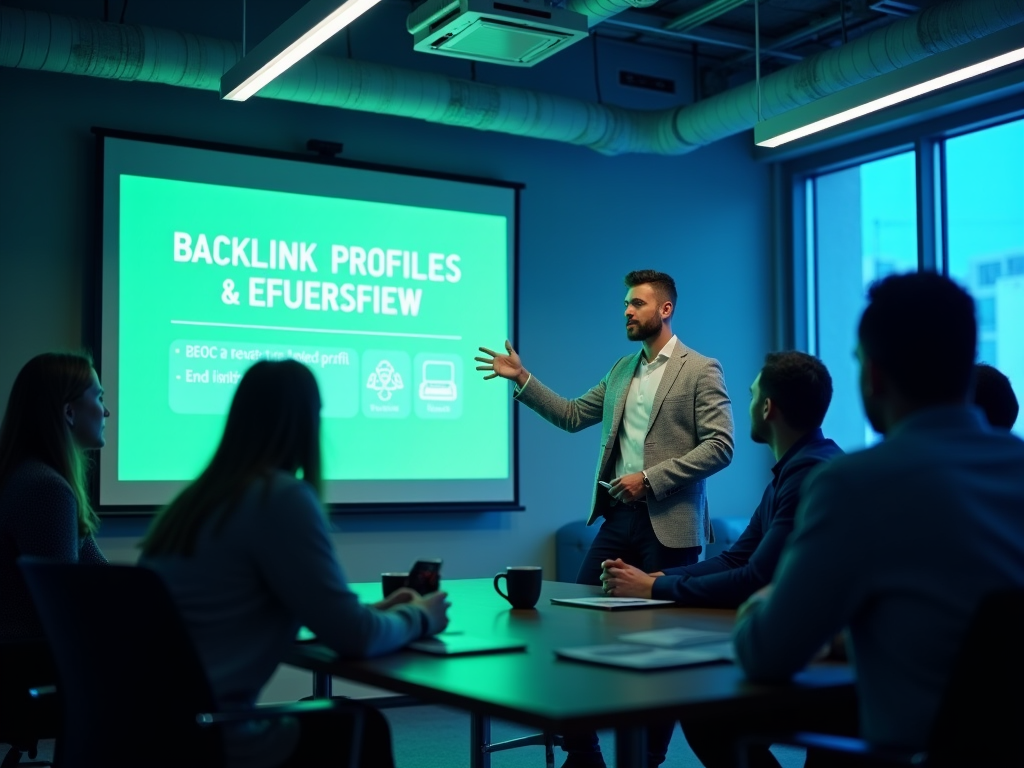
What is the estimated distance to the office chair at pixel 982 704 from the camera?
135 cm

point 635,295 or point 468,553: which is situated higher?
point 635,295

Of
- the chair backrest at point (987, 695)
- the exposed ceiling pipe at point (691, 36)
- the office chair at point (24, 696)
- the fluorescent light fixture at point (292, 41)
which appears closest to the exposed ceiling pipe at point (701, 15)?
the exposed ceiling pipe at point (691, 36)

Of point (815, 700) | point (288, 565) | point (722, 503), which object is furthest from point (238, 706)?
point (722, 503)

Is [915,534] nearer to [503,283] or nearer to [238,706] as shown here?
[238,706]

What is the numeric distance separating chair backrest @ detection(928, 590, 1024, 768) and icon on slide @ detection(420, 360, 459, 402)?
14.5ft

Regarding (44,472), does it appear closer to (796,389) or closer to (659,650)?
(659,650)

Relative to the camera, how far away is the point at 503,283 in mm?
5930

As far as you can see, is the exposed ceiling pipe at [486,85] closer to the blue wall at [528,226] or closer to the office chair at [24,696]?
the blue wall at [528,226]

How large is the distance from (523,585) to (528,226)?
3.82 meters

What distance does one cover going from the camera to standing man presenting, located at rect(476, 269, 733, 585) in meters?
3.72

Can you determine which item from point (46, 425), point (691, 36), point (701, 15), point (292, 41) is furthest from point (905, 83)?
point (46, 425)

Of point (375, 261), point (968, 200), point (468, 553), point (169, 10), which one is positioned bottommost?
point (468, 553)

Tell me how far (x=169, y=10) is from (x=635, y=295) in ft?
8.78

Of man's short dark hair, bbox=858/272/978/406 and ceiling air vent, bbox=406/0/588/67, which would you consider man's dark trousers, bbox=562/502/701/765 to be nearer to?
ceiling air vent, bbox=406/0/588/67
